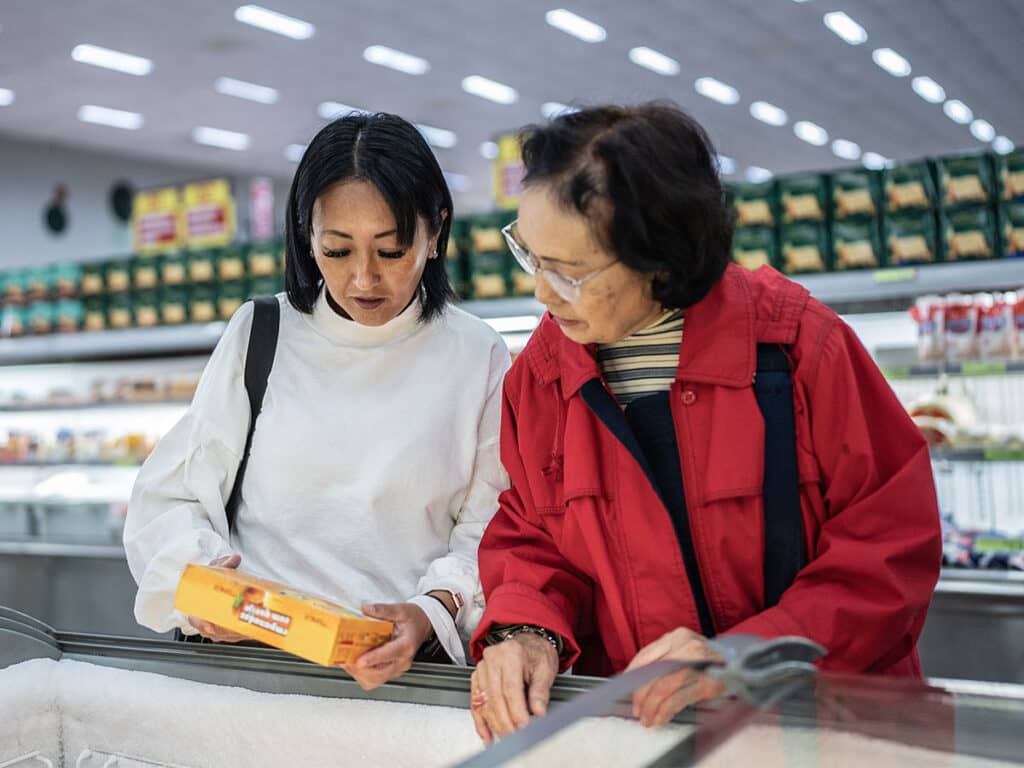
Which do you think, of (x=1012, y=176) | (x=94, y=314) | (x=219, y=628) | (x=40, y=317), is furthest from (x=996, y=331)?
(x=40, y=317)

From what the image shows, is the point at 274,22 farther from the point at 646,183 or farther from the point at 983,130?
the point at 983,130

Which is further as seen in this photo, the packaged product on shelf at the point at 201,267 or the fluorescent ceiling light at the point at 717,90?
the fluorescent ceiling light at the point at 717,90

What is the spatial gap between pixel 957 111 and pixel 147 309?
12.0m

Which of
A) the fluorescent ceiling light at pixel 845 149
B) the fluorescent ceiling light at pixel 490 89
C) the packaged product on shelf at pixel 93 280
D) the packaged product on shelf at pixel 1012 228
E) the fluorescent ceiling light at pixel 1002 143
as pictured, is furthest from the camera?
the fluorescent ceiling light at pixel 845 149

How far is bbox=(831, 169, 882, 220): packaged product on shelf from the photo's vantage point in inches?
153

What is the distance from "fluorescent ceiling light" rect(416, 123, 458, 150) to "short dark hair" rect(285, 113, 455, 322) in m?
13.2

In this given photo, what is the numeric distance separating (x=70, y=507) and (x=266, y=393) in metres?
4.63

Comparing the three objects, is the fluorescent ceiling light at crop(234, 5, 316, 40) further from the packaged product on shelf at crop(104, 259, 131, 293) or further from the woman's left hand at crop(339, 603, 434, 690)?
the woman's left hand at crop(339, 603, 434, 690)

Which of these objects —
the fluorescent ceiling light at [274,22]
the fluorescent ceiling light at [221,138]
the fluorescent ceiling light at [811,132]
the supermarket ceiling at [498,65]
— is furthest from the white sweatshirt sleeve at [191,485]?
the fluorescent ceiling light at [811,132]

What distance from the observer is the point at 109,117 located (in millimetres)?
13508

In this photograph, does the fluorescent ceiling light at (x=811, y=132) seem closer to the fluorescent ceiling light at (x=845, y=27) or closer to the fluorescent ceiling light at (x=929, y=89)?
the fluorescent ceiling light at (x=929, y=89)

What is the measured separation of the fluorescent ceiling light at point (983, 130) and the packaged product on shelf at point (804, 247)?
1247 centimetres

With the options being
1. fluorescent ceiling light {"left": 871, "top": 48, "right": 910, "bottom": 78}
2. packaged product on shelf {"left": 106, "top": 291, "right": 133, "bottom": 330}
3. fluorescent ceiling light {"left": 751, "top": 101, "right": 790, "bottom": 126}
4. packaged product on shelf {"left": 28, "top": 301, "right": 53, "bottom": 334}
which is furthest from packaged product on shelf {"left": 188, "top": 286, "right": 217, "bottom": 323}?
fluorescent ceiling light {"left": 751, "top": 101, "right": 790, "bottom": 126}

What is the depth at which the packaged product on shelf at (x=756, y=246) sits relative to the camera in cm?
404
